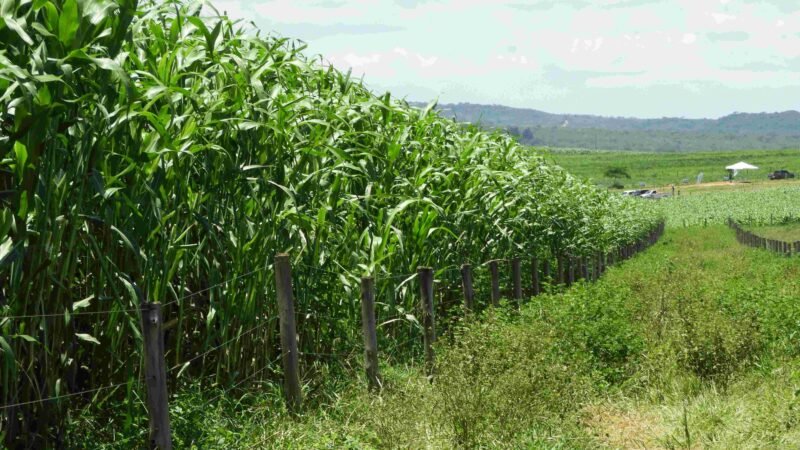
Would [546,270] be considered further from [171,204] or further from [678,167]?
[678,167]

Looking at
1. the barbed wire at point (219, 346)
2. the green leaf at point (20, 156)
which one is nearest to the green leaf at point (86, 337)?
the barbed wire at point (219, 346)

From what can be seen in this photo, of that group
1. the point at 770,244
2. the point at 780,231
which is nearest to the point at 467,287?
the point at 770,244

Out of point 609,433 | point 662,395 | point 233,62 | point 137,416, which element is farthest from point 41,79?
point 662,395

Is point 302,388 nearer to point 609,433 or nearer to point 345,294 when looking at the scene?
point 345,294

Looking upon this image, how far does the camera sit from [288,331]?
19.4 ft

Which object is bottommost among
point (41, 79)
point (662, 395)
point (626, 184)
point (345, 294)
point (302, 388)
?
point (626, 184)

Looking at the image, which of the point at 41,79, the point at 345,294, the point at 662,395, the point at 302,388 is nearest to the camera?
the point at 41,79

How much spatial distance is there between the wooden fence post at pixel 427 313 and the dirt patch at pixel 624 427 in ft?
4.32

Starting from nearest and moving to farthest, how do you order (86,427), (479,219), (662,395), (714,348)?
1. (86,427)
2. (662,395)
3. (714,348)
4. (479,219)

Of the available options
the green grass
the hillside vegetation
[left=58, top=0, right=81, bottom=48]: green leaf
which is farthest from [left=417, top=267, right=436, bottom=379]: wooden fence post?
[left=58, top=0, right=81, bottom=48]: green leaf

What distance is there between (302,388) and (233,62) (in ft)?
6.80

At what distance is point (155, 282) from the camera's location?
5.03m

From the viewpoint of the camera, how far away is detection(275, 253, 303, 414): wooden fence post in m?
5.80

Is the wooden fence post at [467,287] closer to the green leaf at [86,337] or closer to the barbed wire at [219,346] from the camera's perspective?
the barbed wire at [219,346]
